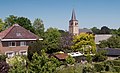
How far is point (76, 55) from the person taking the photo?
5397 cm

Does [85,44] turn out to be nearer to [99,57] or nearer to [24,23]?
[99,57]

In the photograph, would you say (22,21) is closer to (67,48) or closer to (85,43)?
(67,48)

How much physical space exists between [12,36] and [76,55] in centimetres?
1480

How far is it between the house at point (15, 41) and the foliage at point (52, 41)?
9715 millimetres

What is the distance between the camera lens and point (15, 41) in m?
47.4

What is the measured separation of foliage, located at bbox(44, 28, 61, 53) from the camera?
203ft

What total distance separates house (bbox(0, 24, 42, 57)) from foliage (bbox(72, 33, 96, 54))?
13923 millimetres

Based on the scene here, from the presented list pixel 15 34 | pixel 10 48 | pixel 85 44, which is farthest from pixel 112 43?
pixel 10 48

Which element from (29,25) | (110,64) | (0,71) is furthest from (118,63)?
(29,25)

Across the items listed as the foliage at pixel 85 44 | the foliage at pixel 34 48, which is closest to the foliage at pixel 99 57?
the foliage at pixel 85 44

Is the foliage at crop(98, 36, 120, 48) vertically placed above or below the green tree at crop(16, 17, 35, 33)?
below

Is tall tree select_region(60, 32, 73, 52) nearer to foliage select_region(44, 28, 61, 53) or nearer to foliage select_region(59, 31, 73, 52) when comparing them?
foliage select_region(59, 31, 73, 52)

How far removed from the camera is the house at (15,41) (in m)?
45.5

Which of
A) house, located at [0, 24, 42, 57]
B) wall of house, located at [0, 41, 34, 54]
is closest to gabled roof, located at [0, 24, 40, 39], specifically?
house, located at [0, 24, 42, 57]
